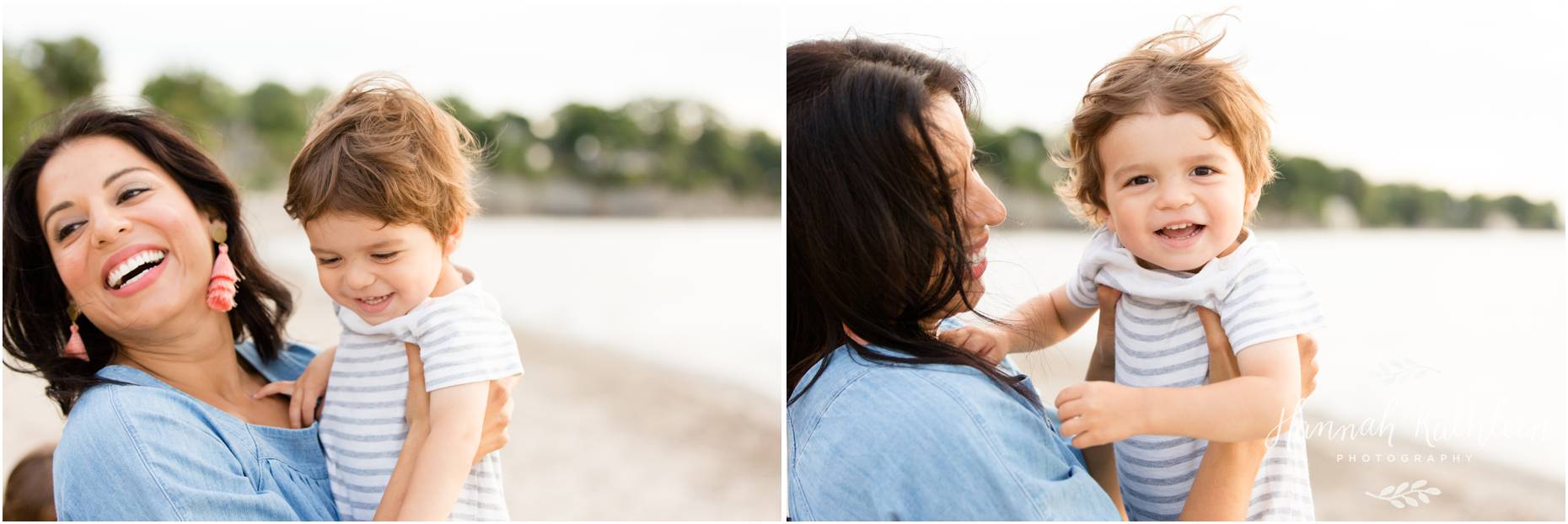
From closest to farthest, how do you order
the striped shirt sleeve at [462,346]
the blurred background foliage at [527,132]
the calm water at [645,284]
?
the striped shirt sleeve at [462,346], the calm water at [645,284], the blurred background foliage at [527,132]

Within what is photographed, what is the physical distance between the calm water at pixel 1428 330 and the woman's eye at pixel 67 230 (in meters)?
1.67

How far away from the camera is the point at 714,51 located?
26516 millimetres

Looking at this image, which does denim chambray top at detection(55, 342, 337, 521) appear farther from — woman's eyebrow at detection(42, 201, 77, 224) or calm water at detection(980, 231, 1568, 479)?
calm water at detection(980, 231, 1568, 479)

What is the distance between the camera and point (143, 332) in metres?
1.89

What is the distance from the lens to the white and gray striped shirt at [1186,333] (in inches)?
63.8

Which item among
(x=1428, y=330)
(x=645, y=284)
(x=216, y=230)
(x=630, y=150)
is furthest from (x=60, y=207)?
(x=630, y=150)

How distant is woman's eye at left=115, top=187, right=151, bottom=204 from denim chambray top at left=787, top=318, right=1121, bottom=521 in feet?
4.35

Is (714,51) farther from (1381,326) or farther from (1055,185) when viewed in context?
(1055,185)

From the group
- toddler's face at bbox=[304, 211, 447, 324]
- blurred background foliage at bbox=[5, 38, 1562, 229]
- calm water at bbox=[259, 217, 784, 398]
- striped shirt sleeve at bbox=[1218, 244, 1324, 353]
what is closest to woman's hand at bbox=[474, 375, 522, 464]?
toddler's face at bbox=[304, 211, 447, 324]

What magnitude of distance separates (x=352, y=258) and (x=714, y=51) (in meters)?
25.3

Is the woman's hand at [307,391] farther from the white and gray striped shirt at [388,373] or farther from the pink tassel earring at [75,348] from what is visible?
the pink tassel earring at [75,348]

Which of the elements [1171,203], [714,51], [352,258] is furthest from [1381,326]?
[714,51]

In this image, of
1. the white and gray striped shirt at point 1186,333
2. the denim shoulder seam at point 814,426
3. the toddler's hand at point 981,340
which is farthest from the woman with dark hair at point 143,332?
the white and gray striped shirt at point 1186,333

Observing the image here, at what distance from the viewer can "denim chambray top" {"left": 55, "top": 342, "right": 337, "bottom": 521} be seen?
1.66 meters
